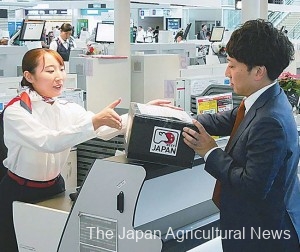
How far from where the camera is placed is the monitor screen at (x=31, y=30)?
10445 millimetres

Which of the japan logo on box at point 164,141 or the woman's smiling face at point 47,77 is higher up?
the woman's smiling face at point 47,77

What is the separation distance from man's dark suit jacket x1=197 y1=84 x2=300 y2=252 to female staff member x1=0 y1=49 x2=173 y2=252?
63 cm

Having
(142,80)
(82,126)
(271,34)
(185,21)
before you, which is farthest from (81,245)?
(185,21)

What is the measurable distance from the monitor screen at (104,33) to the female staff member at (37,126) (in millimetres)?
9260

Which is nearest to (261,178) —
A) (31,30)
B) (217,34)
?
(31,30)

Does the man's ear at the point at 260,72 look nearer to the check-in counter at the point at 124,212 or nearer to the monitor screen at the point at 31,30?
the check-in counter at the point at 124,212

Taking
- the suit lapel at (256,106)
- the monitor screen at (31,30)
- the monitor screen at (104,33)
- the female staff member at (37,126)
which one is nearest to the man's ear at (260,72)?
the suit lapel at (256,106)

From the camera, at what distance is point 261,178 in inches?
72.3

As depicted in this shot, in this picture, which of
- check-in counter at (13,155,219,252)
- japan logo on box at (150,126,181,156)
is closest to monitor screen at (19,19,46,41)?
check-in counter at (13,155,219,252)

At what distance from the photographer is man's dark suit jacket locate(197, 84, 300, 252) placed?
1.84 meters

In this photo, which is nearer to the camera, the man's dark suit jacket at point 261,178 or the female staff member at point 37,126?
the man's dark suit jacket at point 261,178

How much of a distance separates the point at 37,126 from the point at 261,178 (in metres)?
1.01

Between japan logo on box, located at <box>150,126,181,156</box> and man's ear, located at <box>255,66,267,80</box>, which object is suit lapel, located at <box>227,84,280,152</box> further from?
japan logo on box, located at <box>150,126,181,156</box>

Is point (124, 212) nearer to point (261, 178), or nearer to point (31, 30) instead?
point (261, 178)
